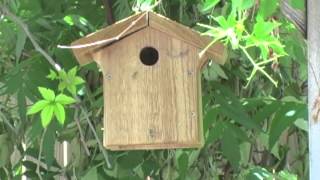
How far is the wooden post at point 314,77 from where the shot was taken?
3.16 ft

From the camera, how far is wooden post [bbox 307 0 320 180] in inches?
37.9

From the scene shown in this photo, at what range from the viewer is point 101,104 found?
1575mm

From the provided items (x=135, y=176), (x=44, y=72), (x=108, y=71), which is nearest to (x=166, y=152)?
(x=135, y=176)

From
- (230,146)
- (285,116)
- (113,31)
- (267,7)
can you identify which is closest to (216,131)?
(230,146)

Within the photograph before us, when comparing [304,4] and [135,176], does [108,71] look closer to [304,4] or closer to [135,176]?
[304,4]

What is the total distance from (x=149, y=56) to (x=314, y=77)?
37cm

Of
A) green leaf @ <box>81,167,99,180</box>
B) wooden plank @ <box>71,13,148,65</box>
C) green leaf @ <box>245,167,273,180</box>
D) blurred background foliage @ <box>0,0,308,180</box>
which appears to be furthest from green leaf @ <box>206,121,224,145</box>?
wooden plank @ <box>71,13,148,65</box>

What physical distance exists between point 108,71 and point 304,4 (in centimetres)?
38

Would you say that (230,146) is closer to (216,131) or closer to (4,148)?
(216,131)

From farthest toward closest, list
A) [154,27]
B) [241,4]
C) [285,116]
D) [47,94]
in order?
[285,116]
[47,94]
[154,27]
[241,4]

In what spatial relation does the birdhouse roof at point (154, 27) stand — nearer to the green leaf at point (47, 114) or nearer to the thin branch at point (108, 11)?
the green leaf at point (47, 114)

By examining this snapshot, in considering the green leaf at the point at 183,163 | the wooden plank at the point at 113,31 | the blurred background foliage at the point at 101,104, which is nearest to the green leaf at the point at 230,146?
the blurred background foliage at the point at 101,104

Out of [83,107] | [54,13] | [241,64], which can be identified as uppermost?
[54,13]

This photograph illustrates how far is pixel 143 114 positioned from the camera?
1205mm
